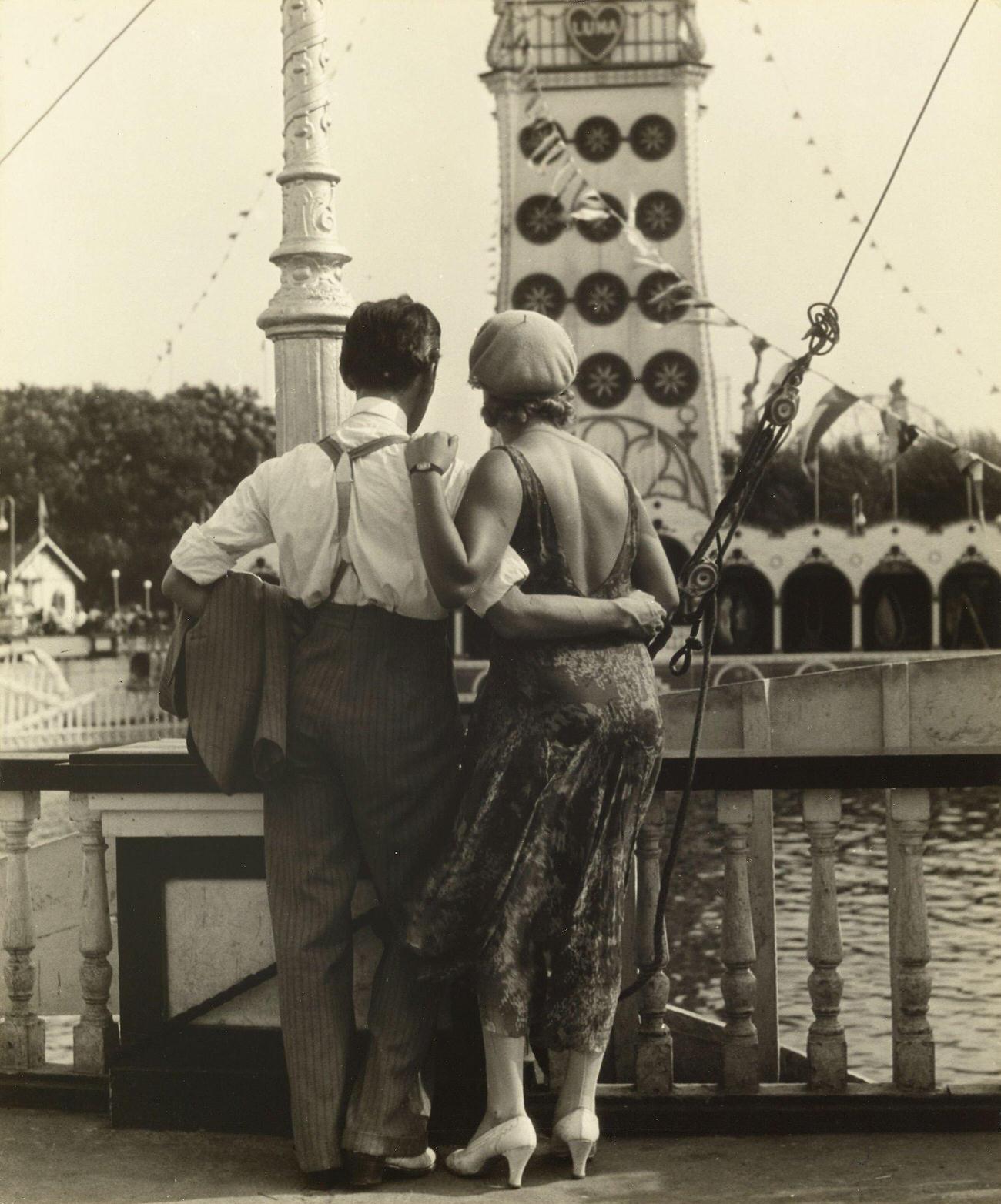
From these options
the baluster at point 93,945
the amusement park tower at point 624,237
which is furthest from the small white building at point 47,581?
the baluster at point 93,945

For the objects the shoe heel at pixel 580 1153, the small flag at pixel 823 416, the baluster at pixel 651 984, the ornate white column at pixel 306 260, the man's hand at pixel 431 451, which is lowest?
the shoe heel at pixel 580 1153

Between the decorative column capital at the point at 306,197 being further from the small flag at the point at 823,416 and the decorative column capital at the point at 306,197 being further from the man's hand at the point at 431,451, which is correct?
the small flag at the point at 823,416

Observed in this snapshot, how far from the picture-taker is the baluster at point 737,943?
14.0 ft

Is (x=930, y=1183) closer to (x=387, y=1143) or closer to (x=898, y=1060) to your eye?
(x=898, y=1060)

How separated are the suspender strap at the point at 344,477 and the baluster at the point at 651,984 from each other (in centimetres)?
110

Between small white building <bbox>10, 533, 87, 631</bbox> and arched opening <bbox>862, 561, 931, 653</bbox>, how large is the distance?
57.9ft

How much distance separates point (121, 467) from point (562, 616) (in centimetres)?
3781

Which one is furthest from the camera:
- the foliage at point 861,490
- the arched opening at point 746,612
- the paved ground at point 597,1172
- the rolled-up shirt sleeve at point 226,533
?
the foliage at point 861,490

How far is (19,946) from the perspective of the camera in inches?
181

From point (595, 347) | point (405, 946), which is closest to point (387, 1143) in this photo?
point (405, 946)

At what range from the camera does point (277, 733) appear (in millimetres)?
3773

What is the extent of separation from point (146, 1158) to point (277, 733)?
110 centimetres

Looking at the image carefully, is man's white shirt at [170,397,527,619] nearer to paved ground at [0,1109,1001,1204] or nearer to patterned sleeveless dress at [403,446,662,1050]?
patterned sleeveless dress at [403,446,662,1050]

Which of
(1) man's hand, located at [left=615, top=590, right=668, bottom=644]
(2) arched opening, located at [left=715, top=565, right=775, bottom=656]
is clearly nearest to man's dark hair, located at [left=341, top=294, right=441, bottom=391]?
(1) man's hand, located at [left=615, top=590, right=668, bottom=644]
